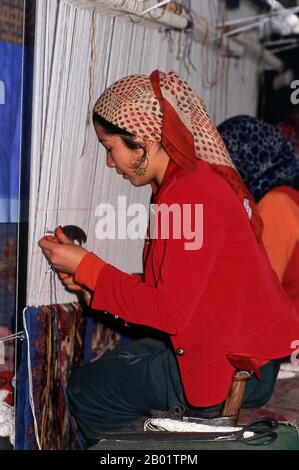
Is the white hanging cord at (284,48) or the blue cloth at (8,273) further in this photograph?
the white hanging cord at (284,48)

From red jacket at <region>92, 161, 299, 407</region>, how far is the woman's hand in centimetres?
8

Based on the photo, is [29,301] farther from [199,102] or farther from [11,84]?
[199,102]

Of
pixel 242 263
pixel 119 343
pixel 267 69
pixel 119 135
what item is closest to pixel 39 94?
pixel 119 135

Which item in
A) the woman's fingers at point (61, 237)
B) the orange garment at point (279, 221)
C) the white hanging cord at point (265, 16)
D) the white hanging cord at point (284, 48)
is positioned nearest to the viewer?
the woman's fingers at point (61, 237)

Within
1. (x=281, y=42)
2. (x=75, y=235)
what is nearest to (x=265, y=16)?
(x=281, y=42)

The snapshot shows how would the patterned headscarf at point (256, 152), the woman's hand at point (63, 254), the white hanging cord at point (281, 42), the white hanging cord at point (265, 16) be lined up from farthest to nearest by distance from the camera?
the white hanging cord at point (281, 42) < the white hanging cord at point (265, 16) < the patterned headscarf at point (256, 152) < the woman's hand at point (63, 254)

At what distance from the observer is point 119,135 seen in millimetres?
1723

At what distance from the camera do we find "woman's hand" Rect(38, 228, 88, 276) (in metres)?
1.68

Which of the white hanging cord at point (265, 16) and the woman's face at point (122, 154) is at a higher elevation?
the white hanging cord at point (265, 16)

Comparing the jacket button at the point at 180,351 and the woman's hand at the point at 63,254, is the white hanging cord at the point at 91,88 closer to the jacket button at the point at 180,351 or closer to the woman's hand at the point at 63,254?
the woman's hand at the point at 63,254

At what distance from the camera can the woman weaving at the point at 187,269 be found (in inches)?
62.7

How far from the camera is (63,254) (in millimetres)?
1693

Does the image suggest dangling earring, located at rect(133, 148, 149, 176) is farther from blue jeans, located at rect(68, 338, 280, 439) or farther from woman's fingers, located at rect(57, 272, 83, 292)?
blue jeans, located at rect(68, 338, 280, 439)

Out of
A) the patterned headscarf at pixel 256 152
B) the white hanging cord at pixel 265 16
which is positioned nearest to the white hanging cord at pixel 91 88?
the patterned headscarf at pixel 256 152
